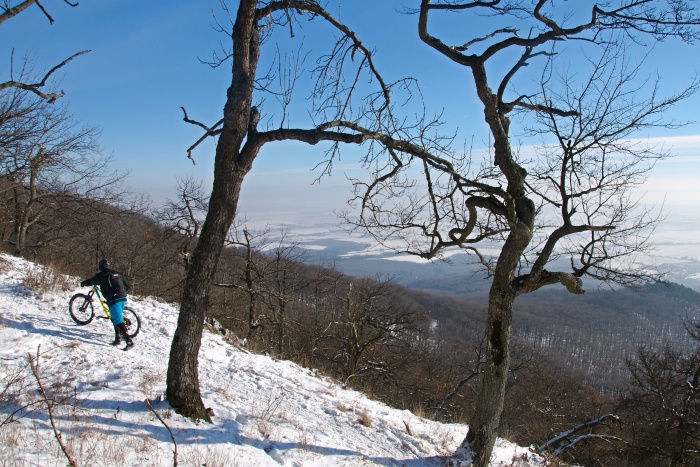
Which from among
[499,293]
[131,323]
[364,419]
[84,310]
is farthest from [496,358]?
[84,310]

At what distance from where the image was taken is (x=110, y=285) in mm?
7973

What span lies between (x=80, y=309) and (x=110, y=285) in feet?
3.86

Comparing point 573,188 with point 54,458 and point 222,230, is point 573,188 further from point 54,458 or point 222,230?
point 54,458

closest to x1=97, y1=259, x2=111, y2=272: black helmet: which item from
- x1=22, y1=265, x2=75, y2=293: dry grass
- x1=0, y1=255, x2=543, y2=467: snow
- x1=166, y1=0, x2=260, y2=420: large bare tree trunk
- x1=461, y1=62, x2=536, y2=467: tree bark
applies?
x1=0, y1=255, x2=543, y2=467: snow

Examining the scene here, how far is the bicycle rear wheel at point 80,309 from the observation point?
846 centimetres

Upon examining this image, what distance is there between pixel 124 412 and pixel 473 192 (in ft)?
17.1

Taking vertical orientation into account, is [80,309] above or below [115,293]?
below

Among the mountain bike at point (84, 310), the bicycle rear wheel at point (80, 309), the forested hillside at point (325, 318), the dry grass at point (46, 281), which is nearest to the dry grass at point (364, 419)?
the forested hillside at point (325, 318)

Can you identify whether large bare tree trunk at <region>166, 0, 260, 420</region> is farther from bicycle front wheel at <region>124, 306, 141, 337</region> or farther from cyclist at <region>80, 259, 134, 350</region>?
bicycle front wheel at <region>124, 306, 141, 337</region>

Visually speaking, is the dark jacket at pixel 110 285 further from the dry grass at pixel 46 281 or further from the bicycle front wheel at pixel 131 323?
the dry grass at pixel 46 281

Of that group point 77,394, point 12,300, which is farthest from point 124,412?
point 12,300

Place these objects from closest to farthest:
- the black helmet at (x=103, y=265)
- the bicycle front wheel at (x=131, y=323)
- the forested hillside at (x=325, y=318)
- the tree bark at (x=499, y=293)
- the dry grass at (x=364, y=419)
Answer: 1. the tree bark at (x=499, y=293)
2. the dry grass at (x=364, y=419)
3. the black helmet at (x=103, y=265)
4. the bicycle front wheel at (x=131, y=323)
5. the forested hillside at (x=325, y=318)

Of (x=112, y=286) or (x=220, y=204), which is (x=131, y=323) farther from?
(x=220, y=204)

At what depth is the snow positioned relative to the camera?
4.09m
